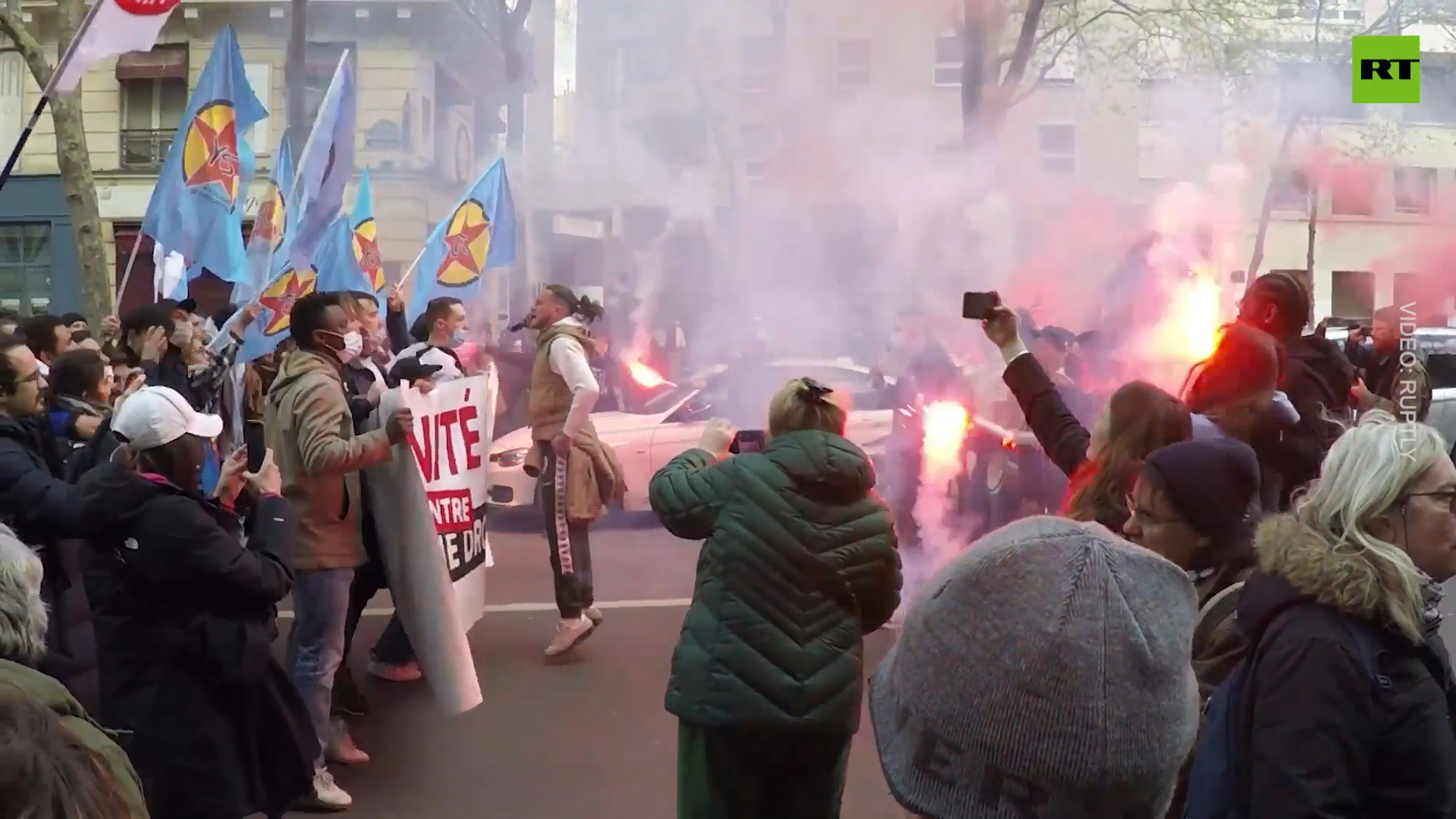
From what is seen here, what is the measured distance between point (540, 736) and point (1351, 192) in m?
7.46

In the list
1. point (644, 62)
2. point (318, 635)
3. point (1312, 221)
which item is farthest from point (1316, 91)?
point (318, 635)

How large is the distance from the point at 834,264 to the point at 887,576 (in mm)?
6086

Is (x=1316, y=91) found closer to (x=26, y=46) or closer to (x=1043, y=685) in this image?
(x=1043, y=685)

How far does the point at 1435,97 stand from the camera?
10141 millimetres

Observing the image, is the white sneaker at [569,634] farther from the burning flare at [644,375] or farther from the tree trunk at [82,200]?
the tree trunk at [82,200]

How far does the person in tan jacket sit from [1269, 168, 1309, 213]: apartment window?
694 centimetres

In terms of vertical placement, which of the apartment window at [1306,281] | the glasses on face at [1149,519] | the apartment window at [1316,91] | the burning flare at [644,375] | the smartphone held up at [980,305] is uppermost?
the apartment window at [1316,91]

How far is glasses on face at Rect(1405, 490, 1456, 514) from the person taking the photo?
2.35m

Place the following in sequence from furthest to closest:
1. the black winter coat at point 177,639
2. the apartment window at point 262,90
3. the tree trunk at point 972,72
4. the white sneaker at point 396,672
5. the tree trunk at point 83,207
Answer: the apartment window at point 262,90
the tree trunk at point 83,207
the tree trunk at point 972,72
the white sneaker at point 396,672
the black winter coat at point 177,639

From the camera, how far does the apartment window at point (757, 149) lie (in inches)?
359

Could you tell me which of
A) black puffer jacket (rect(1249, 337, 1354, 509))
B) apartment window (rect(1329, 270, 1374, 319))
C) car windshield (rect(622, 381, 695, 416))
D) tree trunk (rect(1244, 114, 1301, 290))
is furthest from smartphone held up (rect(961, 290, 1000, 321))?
apartment window (rect(1329, 270, 1374, 319))

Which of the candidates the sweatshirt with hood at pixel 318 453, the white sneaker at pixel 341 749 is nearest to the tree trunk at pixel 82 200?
the sweatshirt with hood at pixel 318 453

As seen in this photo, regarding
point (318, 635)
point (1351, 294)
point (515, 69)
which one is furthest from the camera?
point (1351, 294)

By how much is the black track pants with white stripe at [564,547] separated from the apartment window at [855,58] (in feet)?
10.8
